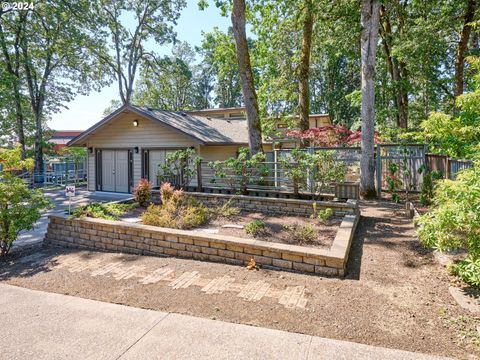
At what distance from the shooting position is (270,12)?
1474cm

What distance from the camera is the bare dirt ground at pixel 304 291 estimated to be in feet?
10.8

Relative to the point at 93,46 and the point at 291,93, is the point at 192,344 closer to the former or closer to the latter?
the point at 291,93

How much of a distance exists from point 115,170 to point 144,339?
41.6 ft

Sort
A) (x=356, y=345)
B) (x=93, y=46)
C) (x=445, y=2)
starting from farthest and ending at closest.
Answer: (x=93, y=46)
(x=445, y=2)
(x=356, y=345)

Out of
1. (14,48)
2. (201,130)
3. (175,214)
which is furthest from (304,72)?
(14,48)

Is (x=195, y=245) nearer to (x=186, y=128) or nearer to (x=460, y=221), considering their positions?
(x=460, y=221)

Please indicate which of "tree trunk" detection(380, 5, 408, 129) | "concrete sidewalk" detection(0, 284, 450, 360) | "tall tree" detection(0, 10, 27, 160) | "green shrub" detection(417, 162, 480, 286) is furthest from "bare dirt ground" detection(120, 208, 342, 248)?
"tall tree" detection(0, 10, 27, 160)

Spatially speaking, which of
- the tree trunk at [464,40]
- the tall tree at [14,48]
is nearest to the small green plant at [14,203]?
the tall tree at [14,48]

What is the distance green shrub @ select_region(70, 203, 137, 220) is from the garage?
5905mm

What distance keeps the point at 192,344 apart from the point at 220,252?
239 centimetres

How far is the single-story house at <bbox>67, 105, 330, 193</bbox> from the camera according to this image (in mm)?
12977

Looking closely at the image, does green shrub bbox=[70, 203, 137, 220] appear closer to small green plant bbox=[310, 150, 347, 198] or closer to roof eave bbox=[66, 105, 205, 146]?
roof eave bbox=[66, 105, 205, 146]

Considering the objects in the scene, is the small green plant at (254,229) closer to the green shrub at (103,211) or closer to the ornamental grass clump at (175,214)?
the ornamental grass clump at (175,214)

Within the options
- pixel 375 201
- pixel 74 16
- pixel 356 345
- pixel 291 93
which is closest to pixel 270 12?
pixel 291 93
